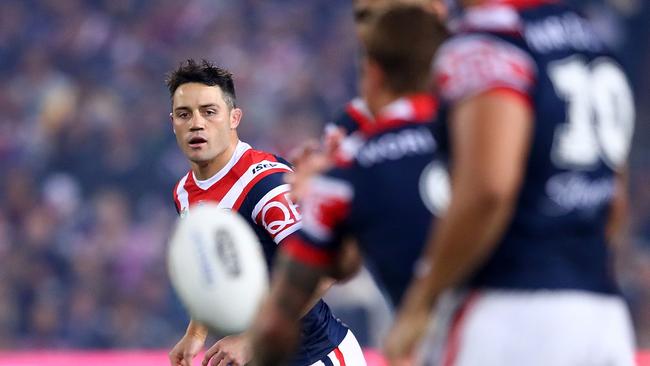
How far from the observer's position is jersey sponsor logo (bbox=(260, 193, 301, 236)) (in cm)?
482

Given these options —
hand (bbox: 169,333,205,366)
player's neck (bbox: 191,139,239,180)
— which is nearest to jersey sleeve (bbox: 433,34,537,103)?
hand (bbox: 169,333,205,366)

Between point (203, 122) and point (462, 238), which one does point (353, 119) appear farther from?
point (462, 238)

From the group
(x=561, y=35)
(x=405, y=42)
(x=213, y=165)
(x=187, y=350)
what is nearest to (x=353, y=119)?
(x=213, y=165)

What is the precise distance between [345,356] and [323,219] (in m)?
2.55

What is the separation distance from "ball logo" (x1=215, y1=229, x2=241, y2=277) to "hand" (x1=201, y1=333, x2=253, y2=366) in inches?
55.6

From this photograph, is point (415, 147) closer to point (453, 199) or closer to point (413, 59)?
point (413, 59)

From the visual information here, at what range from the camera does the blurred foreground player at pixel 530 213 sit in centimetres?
239

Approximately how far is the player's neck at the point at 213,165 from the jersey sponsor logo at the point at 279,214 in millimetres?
420

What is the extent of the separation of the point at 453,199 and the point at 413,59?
48cm

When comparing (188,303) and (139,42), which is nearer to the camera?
(188,303)

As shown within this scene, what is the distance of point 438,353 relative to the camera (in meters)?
2.62

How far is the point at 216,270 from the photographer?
319cm

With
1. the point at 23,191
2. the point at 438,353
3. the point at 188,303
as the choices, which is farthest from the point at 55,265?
the point at 438,353

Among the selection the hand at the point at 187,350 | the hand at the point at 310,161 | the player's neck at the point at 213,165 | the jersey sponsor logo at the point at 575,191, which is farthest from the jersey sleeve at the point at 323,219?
the player's neck at the point at 213,165
